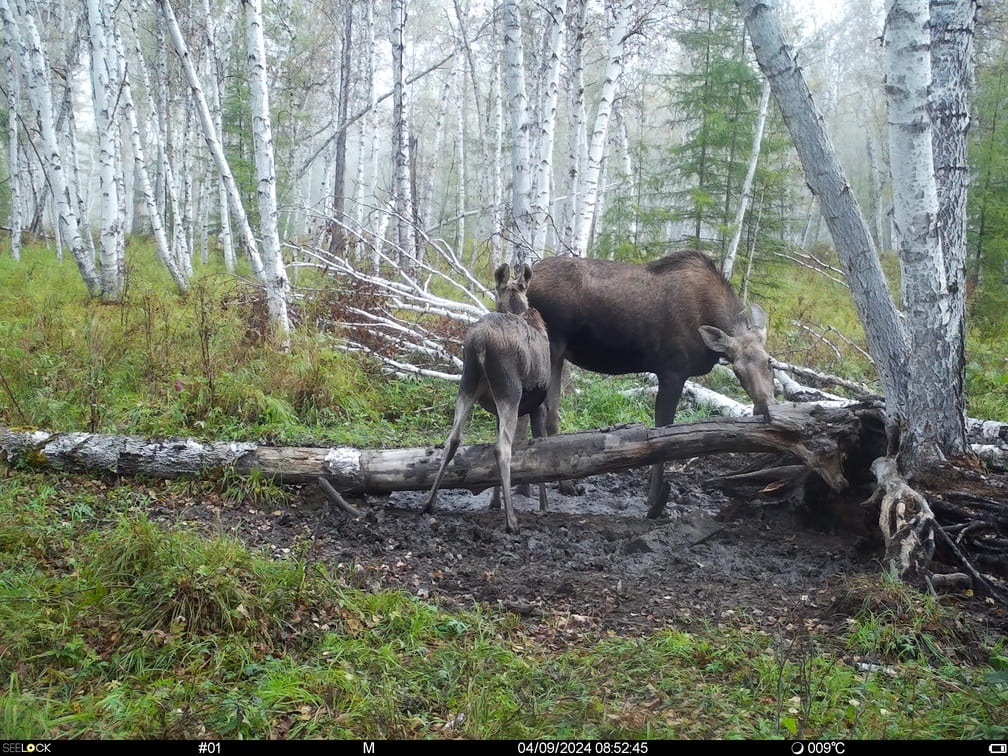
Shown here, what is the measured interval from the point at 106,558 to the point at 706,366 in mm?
5222

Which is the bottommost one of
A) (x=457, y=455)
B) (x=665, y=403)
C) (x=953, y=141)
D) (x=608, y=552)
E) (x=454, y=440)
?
(x=608, y=552)

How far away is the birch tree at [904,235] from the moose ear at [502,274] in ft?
8.01

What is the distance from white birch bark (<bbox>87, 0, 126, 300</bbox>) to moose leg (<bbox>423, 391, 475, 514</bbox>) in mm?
8019

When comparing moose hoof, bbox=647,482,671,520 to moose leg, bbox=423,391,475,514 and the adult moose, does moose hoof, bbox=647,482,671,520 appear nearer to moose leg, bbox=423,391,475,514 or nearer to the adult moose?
the adult moose

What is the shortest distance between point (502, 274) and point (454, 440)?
1.47m

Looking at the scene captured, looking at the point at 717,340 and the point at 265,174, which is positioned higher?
the point at 265,174

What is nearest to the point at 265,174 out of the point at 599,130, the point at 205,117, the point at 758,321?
the point at 205,117

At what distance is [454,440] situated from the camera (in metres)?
6.16

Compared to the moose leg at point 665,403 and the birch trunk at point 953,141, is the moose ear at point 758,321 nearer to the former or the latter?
the moose leg at point 665,403

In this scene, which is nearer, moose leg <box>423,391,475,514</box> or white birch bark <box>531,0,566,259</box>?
moose leg <box>423,391,475,514</box>

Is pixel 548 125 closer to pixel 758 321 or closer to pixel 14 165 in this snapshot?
pixel 758 321

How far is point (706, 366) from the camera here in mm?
7289

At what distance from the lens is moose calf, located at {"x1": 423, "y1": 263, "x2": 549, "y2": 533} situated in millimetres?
6074

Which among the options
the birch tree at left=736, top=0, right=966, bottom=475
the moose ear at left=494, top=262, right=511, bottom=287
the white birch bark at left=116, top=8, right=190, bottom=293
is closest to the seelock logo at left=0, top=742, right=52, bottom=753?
the moose ear at left=494, top=262, right=511, bottom=287
